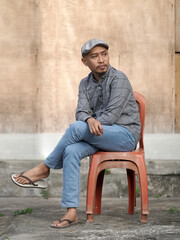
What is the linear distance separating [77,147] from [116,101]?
550mm

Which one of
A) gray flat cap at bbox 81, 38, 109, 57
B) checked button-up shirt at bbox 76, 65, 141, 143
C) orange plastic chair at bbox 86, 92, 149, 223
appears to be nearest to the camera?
orange plastic chair at bbox 86, 92, 149, 223

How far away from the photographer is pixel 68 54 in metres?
6.09

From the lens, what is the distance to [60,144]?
4.18 metres

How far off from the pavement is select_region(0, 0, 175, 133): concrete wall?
1202mm

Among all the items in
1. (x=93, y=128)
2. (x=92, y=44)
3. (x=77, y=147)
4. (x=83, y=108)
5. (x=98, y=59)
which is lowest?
(x=77, y=147)

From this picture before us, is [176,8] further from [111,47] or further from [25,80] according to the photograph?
[25,80]

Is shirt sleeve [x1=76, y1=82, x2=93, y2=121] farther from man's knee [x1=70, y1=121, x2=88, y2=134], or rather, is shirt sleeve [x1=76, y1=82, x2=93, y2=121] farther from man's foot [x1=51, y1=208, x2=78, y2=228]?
man's foot [x1=51, y1=208, x2=78, y2=228]

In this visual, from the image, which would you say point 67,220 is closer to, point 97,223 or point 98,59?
point 97,223

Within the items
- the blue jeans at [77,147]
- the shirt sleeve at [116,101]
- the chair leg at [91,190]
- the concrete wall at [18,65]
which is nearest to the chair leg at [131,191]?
the blue jeans at [77,147]

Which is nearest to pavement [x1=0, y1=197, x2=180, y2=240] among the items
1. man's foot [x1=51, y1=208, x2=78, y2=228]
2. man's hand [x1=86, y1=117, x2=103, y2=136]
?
man's foot [x1=51, y1=208, x2=78, y2=228]

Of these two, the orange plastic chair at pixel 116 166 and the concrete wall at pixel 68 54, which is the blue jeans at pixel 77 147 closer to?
the orange plastic chair at pixel 116 166

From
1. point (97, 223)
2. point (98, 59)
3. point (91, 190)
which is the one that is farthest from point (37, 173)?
point (98, 59)

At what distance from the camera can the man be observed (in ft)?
13.3

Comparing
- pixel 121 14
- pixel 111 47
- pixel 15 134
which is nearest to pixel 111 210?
pixel 15 134
